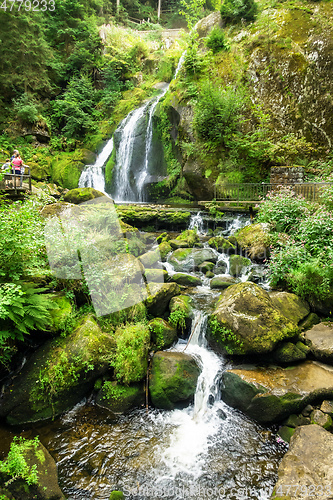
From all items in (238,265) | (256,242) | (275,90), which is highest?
(275,90)

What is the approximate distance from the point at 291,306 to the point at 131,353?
3726 millimetres

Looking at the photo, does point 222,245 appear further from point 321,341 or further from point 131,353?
point 131,353

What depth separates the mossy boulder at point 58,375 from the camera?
4.33 metres

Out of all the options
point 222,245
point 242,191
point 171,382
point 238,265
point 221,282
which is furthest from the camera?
point 242,191

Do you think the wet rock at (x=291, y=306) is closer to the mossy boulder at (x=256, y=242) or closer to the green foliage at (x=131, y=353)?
the mossy boulder at (x=256, y=242)

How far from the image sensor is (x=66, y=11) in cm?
2233

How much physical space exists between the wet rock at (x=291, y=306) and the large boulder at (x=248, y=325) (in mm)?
434

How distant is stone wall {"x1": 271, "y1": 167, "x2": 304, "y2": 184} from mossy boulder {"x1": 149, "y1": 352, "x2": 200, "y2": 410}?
9278mm

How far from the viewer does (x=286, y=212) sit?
8.51m

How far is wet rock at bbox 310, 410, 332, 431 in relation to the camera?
393 cm

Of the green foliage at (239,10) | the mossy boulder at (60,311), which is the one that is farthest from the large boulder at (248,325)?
the green foliage at (239,10)

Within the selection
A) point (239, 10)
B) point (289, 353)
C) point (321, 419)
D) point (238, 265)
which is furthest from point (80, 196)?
point (239, 10)

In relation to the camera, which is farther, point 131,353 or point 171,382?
point 131,353

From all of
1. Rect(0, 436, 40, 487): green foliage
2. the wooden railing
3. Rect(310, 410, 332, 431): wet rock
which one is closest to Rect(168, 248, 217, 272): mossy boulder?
the wooden railing
